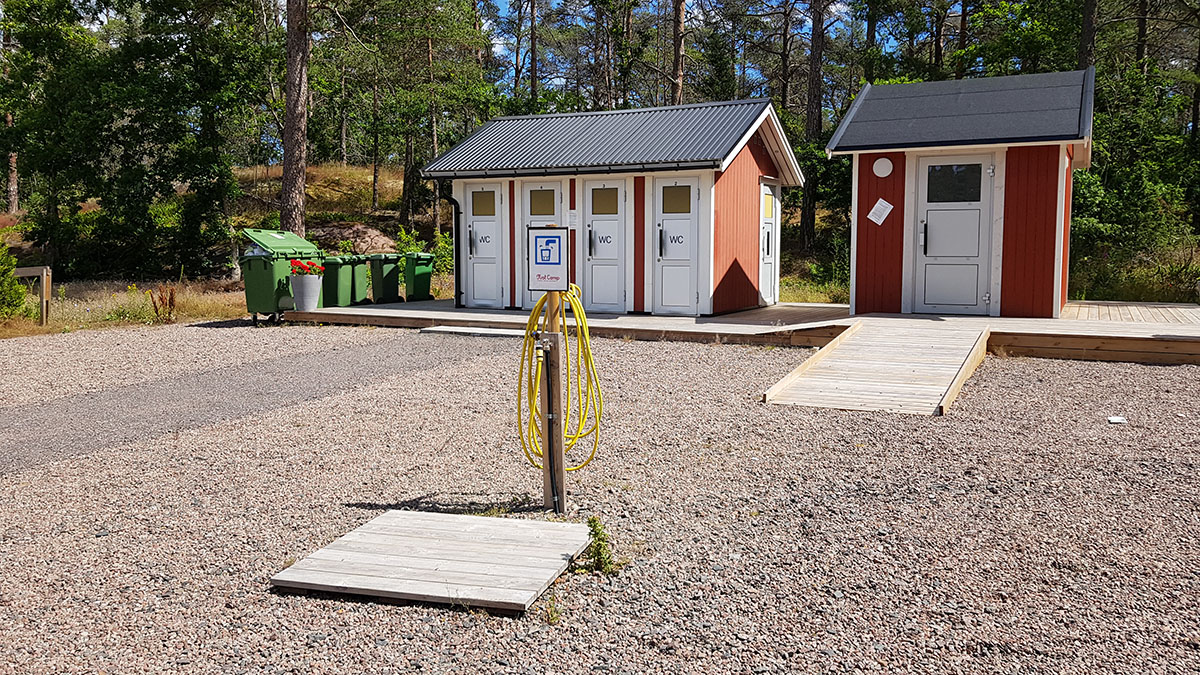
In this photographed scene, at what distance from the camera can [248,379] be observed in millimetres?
9953

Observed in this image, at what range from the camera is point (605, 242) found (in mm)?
14797

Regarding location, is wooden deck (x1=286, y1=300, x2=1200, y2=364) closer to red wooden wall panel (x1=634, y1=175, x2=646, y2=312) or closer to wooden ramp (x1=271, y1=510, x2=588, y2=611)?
red wooden wall panel (x1=634, y1=175, x2=646, y2=312)

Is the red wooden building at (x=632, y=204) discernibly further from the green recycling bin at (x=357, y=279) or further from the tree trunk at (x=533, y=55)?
the tree trunk at (x=533, y=55)

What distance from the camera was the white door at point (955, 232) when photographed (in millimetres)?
12609

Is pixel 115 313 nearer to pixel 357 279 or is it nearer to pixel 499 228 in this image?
pixel 357 279

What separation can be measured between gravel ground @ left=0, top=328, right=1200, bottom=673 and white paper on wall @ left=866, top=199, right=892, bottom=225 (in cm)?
488

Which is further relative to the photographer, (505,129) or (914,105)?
(505,129)

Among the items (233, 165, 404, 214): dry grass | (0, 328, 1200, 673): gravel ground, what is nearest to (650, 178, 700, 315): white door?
(0, 328, 1200, 673): gravel ground

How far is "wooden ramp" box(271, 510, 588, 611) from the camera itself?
392 centimetres

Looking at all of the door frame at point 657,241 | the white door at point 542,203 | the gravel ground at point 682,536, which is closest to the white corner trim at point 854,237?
the door frame at point 657,241

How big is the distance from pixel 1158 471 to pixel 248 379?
27.0 feet

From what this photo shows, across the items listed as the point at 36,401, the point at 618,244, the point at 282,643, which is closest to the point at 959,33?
the point at 618,244

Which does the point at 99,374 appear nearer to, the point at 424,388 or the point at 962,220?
the point at 424,388

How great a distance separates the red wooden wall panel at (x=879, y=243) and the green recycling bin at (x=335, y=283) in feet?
28.0
